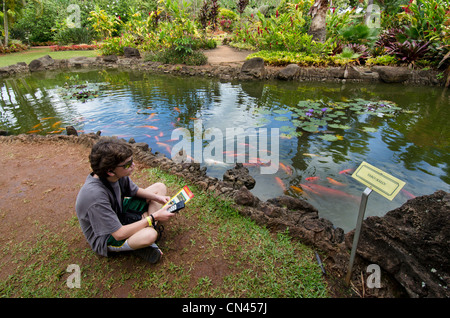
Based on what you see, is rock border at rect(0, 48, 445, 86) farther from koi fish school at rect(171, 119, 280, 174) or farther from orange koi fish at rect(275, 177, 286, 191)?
orange koi fish at rect(275, 177, 286, 191)

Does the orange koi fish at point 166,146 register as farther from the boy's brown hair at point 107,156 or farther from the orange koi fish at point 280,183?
the boy's brown hair at point 107,156

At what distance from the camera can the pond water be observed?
425cm

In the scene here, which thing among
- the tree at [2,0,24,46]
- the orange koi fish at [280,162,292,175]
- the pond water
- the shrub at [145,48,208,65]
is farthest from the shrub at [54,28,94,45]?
the orange koi fish at [280,162,292,175]

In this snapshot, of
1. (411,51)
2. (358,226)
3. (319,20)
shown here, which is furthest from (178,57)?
(358,226)

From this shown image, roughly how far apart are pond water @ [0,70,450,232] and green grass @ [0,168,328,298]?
137cm

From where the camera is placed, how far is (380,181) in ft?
5.48

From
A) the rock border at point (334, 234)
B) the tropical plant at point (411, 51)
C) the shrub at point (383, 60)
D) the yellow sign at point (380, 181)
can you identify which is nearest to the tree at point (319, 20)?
the shrub at point (383, 60)

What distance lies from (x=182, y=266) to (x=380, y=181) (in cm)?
196

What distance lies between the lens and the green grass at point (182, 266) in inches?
84.4

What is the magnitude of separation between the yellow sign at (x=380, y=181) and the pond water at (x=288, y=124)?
193cm

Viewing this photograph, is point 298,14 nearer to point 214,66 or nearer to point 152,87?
point 214,66

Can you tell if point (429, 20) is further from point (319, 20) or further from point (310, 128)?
point (310, 128)
